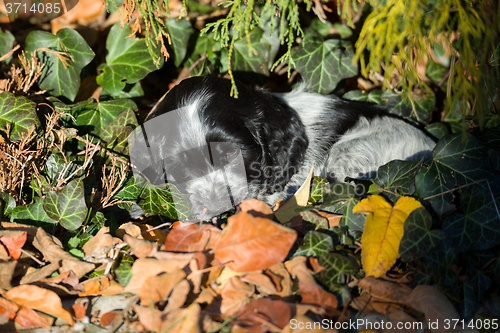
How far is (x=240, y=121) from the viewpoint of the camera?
2.82m

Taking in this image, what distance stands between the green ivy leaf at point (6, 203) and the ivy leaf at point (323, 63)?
2.82 metres

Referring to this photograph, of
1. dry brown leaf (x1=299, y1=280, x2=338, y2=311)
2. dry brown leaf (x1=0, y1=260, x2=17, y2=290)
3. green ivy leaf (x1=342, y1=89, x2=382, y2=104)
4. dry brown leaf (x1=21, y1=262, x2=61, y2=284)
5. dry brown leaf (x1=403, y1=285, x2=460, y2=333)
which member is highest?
green ivy leaf (x1=342, y1=89, x2=382, y2=104)

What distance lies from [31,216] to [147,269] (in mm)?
1086

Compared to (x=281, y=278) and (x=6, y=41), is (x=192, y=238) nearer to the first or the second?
(x=281, y=278)

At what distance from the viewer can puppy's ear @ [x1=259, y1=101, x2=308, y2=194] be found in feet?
9.68

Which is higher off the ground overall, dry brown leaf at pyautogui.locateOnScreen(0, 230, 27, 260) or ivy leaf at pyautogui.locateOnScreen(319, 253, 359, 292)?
dry brown leaf at pyautogui.locateOnScreen(0, 230, 27, 260)

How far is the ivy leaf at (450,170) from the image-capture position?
2.44 metres

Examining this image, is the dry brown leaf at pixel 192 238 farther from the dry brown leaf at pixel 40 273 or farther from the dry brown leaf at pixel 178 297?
the dry brown leaf at pixel 40 273

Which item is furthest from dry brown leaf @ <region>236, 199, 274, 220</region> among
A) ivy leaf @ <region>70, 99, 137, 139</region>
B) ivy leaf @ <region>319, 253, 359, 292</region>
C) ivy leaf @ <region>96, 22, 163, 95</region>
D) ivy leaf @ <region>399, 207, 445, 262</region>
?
ivy leaf @ <region>96, 22, 163, 95</region>

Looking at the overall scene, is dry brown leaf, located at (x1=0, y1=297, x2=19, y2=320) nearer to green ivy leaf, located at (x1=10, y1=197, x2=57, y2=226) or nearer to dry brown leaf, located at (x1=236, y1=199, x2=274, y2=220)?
green ivy leaf, located at (x1=10, y1=197, x2=57, y2=226)

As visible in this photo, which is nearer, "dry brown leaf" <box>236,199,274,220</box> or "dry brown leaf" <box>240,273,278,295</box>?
"dry brown leaf" <box>240,273,278,295</box>

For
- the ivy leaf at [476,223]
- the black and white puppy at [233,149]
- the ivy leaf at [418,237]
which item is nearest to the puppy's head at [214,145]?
the black and white puppy at [233,149]

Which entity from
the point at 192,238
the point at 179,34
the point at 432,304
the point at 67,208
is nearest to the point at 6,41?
the point at 179,34

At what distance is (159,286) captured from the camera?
6.02 ft
